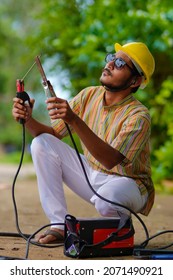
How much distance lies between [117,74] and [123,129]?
38cm

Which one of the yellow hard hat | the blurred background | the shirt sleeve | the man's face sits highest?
the blurred background

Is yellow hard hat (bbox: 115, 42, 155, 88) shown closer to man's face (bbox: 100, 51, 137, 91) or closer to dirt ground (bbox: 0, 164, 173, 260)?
man's face (bbox: 100, 51, 137, 91)

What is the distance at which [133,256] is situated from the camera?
3.70 metres

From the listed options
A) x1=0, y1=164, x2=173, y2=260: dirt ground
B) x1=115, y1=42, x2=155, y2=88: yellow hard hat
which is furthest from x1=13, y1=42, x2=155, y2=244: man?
x1=0, y1=164, x2=173, y2=260: dirt ground

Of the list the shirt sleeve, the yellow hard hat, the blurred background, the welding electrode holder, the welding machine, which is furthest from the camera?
the blurred background

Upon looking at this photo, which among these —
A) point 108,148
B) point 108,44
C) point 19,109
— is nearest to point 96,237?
point 108,148

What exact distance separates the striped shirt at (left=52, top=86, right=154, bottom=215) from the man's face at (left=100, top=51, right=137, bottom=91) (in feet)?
0.34

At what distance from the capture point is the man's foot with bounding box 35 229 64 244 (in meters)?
4.04

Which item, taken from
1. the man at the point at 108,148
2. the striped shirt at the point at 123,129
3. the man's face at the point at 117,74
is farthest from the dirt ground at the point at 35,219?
the man's face at the point at 117,74

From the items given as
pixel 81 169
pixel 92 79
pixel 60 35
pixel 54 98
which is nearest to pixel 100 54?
pixel 92 79

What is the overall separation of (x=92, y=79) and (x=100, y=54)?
33.1 inches

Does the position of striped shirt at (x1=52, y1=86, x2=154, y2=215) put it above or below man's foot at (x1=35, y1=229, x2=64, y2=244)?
above
